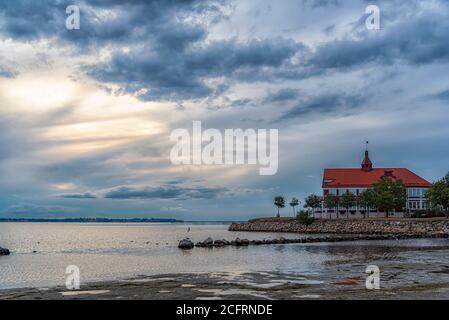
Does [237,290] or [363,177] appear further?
[363,177]

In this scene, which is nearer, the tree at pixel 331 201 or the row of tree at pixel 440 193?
the row of tree at pixel 440 193

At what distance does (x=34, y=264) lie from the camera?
166 feet

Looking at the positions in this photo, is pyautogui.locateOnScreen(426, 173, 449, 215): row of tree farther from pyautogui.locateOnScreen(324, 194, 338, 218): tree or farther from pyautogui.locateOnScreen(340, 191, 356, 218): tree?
pyautogui.locateOnScreen(324, 194, 338, 218): tree

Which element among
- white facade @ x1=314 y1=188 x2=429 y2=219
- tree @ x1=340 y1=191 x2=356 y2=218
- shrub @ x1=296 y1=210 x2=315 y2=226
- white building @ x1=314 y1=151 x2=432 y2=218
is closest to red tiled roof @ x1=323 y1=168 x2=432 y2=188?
white building @ x1=314 y1=151 x2=432 y2=218

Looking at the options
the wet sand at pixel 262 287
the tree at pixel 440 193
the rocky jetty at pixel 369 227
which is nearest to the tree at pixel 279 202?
the rocky jetty at pixel 369 227

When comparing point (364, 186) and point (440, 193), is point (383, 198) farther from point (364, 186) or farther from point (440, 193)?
point (364, 186)

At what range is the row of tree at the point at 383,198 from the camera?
115312 mm

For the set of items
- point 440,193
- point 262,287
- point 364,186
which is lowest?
point 262,287

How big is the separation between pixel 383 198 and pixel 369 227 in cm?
1410

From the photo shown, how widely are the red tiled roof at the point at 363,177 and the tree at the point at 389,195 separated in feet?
53.9

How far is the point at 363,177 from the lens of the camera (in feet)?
505

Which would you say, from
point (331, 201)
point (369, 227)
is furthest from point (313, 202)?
point (369, 227)

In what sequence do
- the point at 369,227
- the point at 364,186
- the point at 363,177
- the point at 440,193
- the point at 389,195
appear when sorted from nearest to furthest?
1. the point at 440,193
2. the point at 369,227
3. the point at 389,195
4. the point at 364,186
5. the point at 363,177

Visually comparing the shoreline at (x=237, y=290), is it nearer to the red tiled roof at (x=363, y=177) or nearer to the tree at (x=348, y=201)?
the tree at (x=348, y=201)
